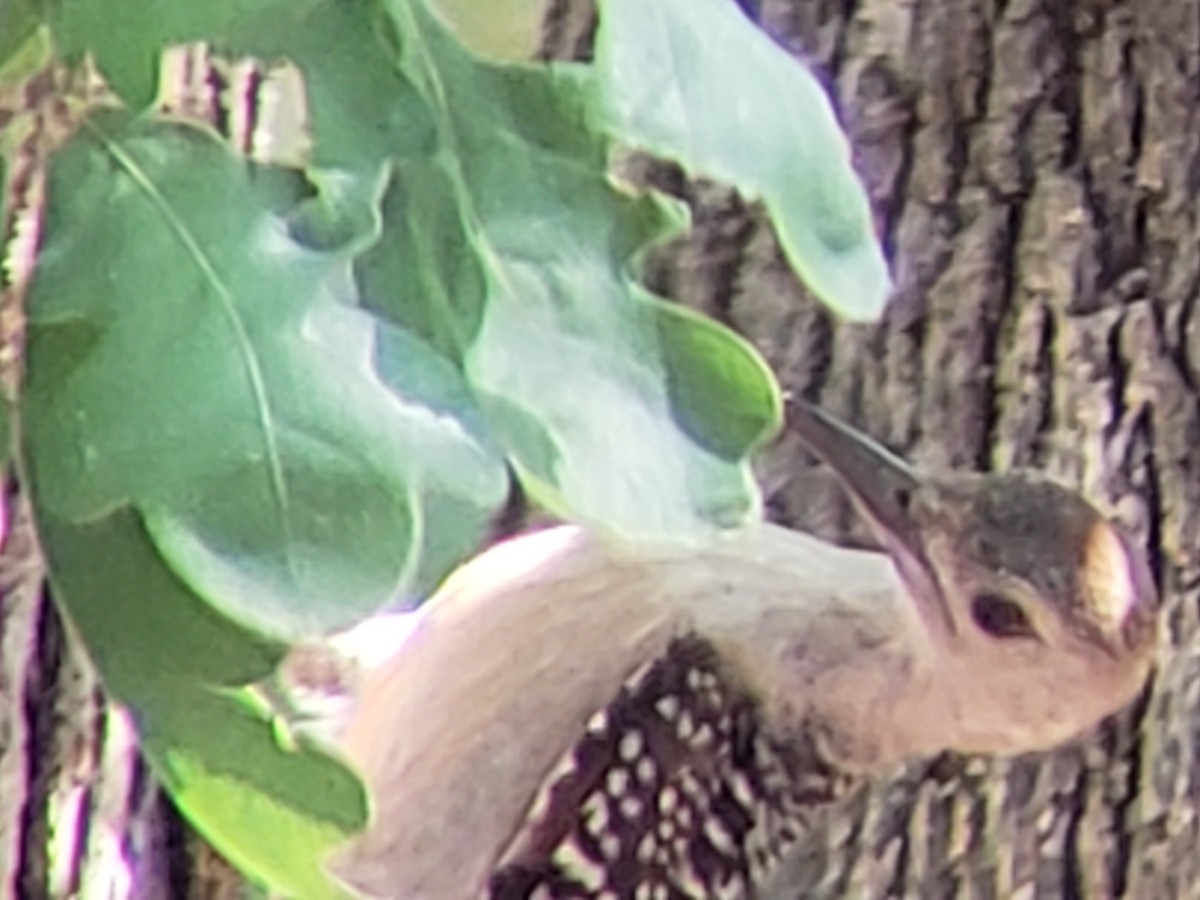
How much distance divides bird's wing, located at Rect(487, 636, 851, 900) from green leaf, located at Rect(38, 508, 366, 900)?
405mm

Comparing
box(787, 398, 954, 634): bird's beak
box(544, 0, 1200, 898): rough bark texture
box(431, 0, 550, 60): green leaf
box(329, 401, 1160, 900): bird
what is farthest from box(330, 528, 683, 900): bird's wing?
box(431, 0, 550, 60): green leaf

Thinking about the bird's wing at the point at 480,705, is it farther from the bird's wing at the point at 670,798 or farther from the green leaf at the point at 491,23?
the green leaf at the point at 491,23

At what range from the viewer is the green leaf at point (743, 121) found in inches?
19.6

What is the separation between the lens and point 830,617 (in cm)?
100

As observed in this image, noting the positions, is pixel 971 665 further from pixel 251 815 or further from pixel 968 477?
pixel 251 815

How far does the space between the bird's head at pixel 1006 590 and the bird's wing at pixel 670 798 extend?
80 mm

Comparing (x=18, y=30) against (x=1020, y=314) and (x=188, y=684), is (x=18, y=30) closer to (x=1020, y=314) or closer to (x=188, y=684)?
(x=188, y=684)

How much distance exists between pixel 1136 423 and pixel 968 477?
0.15 meters

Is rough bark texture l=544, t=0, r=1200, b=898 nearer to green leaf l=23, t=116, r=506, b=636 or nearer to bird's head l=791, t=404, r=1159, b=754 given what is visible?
bird's head l=791, t=404, r=1159, b=754

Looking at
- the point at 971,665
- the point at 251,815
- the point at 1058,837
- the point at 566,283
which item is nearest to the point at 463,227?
the point at 566,283

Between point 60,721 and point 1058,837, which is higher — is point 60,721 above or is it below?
above

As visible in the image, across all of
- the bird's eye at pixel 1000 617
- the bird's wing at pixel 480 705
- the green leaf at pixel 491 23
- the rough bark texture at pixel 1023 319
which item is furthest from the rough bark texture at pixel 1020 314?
the green leaf at pixel 491 23

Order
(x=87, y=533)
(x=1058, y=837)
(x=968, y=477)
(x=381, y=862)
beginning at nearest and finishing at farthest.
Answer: (x=87, y=533), (x=381, y=862), (x=968, y=477), (x=1058, y=837)

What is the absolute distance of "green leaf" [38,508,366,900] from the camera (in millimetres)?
492
